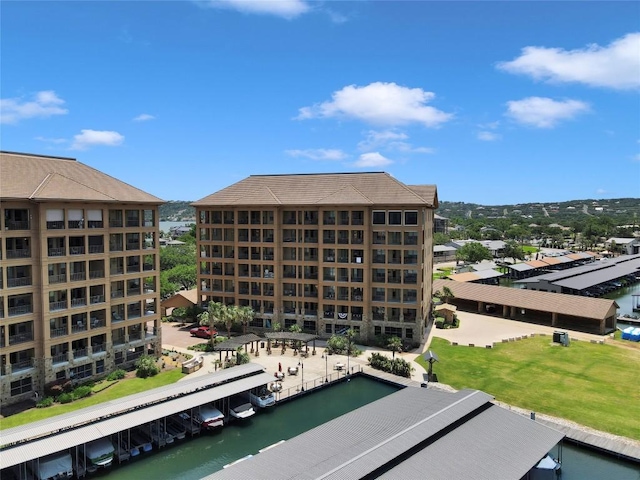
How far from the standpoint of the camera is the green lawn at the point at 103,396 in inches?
1570

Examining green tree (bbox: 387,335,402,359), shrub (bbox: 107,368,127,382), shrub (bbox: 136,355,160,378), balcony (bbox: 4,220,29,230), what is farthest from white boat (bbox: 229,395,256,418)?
balcony (bbox: 4,220,29,230)

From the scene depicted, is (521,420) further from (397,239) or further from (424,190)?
(424,190)

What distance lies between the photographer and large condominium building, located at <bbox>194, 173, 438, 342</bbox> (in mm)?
63000

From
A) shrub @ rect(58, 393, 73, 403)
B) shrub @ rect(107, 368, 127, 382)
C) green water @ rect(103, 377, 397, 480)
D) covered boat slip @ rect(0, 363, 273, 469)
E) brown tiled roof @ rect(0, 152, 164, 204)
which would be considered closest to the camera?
covered boat slip @ rect(0, 363, 273, 469)

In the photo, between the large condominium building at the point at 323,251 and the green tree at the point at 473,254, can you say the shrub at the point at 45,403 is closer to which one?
the large condominium building at the point at 323,251

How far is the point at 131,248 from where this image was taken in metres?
53.1

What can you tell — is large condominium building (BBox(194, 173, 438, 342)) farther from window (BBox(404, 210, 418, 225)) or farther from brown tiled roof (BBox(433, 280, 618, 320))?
brown tiled roof (BBox(433, 280, 618, 320))

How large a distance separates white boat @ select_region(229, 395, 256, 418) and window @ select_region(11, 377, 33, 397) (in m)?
→ 19.5

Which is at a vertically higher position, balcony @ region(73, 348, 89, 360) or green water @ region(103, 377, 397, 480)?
balcony @ region(73, 348, 89, 360)

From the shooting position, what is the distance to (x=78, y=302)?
1870 inches

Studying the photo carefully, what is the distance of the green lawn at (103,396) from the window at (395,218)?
33.0m

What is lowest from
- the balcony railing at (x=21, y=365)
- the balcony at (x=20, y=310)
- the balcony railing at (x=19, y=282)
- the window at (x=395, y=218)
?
the balcony railing at (x=21, y=365)

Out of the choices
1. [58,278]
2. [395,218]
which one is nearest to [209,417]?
[58,278]

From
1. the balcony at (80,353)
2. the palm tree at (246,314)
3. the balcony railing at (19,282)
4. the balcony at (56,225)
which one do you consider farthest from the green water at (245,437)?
the balcony at (56,225)
